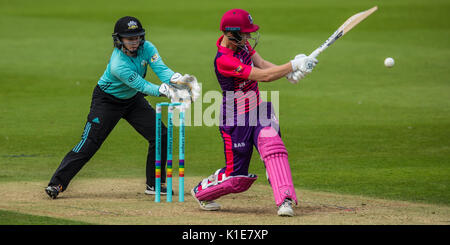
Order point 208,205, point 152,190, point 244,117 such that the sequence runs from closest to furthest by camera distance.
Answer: point 244,117
point 208,205
point 152,190

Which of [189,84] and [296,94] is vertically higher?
[296,94]

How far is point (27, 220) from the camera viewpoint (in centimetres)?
663

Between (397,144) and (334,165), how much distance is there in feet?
5.51

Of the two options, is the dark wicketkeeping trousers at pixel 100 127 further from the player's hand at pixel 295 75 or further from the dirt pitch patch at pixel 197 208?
the player's hand at pixel 295 75

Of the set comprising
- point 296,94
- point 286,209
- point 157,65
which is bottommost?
point 286,209

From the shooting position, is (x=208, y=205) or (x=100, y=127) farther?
(x=100, y=127)

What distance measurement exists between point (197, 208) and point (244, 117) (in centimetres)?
102

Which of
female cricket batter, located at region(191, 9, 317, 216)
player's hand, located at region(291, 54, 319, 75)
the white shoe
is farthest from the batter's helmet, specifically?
the white shoe

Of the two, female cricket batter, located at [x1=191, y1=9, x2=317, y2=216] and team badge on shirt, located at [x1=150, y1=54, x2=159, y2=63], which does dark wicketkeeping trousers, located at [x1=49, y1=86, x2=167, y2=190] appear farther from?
female cricket batter, located at [x1=191, y1=9, x2=317, y2=216]

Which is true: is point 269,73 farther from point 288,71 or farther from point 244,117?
point 244,117

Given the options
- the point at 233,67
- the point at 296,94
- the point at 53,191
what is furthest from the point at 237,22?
the point at 296,94

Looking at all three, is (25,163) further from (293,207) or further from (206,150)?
(293,207)

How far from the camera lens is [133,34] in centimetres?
778

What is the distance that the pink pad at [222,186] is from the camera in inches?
285
